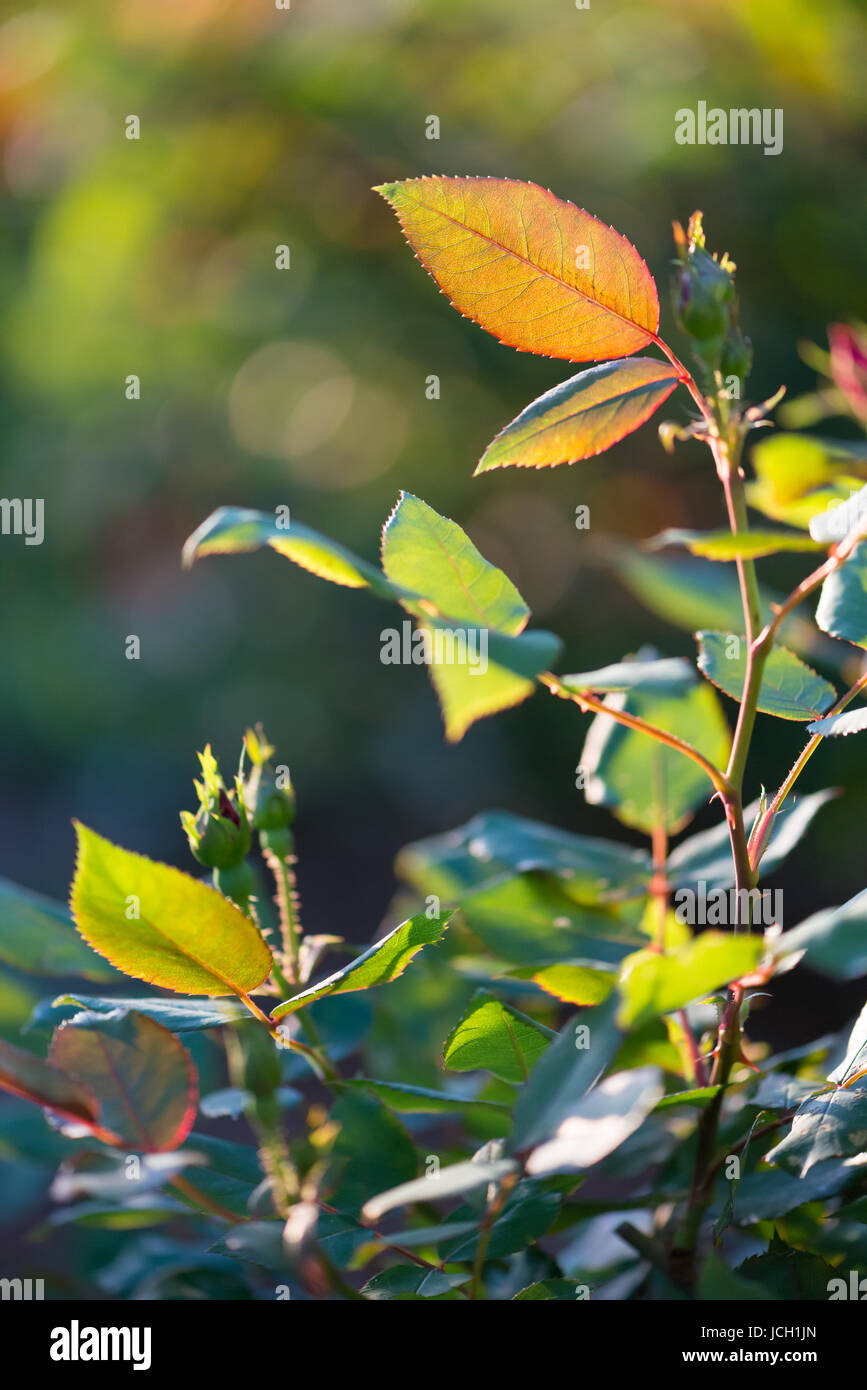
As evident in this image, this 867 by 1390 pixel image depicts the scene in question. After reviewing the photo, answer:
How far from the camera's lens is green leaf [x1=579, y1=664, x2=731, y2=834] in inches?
17.3

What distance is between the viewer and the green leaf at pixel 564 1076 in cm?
23

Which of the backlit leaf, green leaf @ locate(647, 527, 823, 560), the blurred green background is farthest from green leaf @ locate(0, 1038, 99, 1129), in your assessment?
the blurred green background

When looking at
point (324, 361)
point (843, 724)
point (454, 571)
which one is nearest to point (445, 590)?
point (454, 571)

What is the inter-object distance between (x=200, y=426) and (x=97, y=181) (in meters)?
0.58

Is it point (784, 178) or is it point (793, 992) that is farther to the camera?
point (793, 992)

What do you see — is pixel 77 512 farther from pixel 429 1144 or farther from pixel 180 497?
pixel 429 1144

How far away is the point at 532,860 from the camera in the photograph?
42cm

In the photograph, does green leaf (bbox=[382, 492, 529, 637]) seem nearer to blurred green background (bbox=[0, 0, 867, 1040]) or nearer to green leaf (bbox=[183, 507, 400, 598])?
green leaf (bbox=[183, 507, 400, 598])

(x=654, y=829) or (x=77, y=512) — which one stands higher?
(x=77, y=512)

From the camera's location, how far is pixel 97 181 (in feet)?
5.72

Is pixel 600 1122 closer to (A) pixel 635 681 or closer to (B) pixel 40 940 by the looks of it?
(A) pixel 635 681
